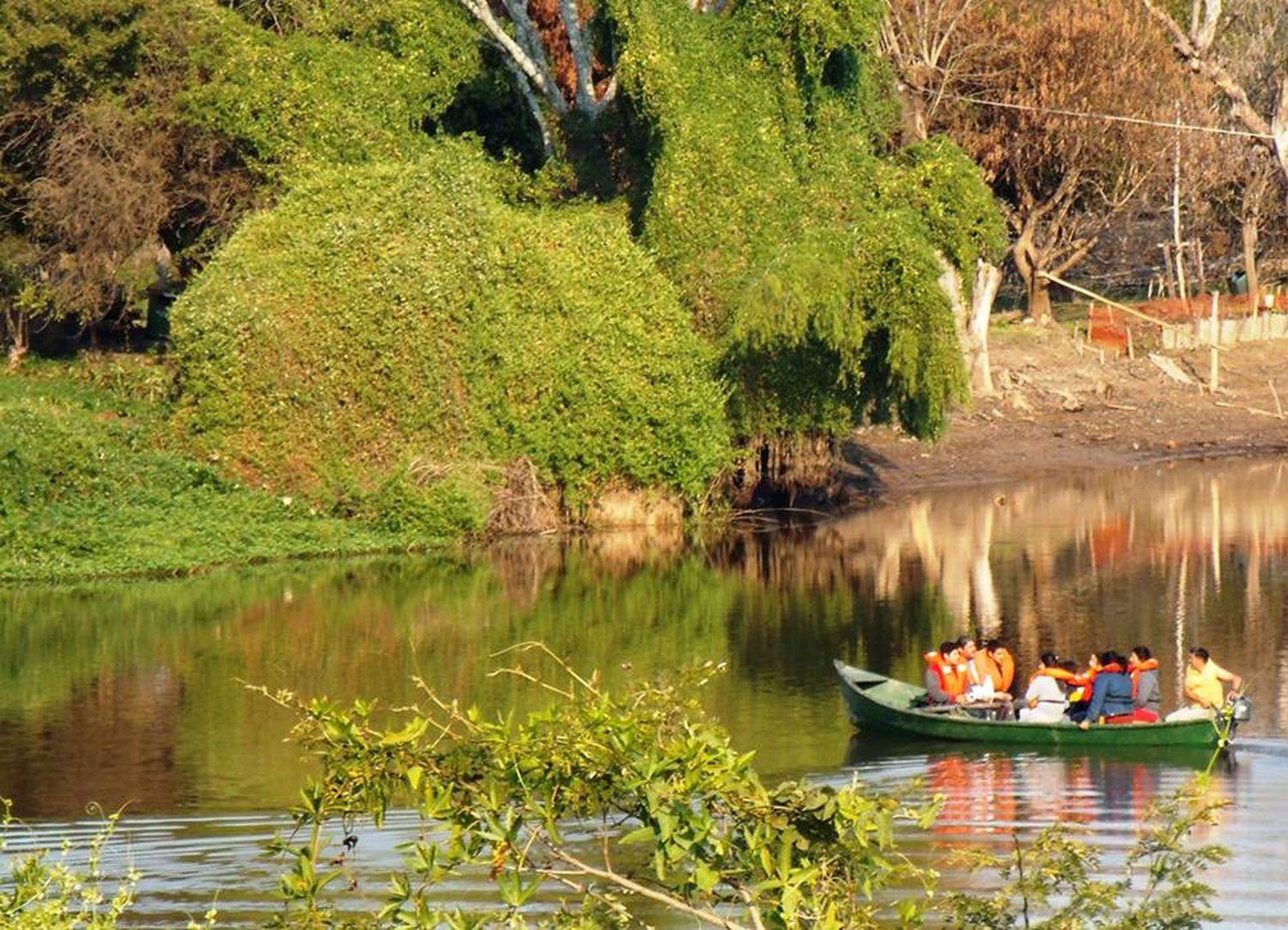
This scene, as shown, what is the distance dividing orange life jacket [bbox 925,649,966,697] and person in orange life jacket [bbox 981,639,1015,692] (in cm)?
32

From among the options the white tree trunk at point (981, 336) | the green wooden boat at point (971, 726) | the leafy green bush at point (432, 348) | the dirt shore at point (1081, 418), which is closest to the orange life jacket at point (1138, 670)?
the green wooden boat at point (971, 726)

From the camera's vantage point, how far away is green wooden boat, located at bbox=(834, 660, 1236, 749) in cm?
2267

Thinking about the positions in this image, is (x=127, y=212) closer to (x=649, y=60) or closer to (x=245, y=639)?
(x=649, y=60)

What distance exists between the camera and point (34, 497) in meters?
38.2

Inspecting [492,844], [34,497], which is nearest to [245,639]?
[34,497]

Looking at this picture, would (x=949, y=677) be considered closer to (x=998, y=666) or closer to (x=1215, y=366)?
(x=998, y=666)

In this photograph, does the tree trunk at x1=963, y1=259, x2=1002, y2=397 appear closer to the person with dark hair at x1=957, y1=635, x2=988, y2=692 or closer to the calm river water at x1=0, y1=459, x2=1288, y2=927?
the calm river water at x1=0, y1=459, x2=1288, y2=927

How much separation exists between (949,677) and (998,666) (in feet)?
2.14

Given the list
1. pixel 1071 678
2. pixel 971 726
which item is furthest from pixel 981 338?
pixel 971 726

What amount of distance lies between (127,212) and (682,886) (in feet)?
116

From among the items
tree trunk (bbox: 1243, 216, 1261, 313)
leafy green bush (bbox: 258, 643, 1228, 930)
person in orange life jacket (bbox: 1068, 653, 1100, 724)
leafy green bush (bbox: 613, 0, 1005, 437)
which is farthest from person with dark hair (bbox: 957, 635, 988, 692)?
tree trunk (bbox: 1243, 216, 1261, 313)

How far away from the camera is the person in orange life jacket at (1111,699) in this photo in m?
23.8

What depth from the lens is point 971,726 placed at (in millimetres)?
24016

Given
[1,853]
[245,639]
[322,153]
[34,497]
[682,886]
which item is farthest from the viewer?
[322,153]
